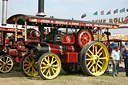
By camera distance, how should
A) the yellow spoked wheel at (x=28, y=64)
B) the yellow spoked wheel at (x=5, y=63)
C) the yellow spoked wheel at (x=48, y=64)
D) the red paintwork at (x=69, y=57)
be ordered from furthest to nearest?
the yellow spoked wheel at (x=5, y=63) < the yellow spoked wheel at (x=28, y=64) < the red paintwork at (x=69, y=57) < the yellow spoked wheel at (x=48, y=64)

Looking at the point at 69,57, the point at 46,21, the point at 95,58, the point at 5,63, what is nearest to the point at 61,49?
the point at 69,57

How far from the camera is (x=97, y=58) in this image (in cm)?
656

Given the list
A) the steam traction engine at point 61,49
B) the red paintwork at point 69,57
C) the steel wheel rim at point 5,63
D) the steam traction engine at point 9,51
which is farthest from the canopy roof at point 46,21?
the steel wheel rim at point 5,63

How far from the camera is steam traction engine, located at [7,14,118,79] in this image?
5832mm

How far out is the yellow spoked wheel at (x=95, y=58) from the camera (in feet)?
20.5

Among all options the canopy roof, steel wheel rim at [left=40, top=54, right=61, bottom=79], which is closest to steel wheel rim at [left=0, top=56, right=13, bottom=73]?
the canopy roof

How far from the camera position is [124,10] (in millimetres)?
26750

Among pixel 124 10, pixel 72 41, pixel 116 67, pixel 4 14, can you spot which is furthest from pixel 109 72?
pixel 124 10

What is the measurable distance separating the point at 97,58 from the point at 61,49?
1.33 metres

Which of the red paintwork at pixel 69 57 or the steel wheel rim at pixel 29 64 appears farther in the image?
the steel wheel rim at pixel 29 64

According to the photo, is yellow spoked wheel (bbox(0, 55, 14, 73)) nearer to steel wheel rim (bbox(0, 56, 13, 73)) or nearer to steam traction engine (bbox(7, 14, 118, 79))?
steel wheel rim (bbox(0, 56, 13, 73))

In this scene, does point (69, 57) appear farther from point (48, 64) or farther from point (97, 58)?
point (97, 58)

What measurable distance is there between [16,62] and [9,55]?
416 mm

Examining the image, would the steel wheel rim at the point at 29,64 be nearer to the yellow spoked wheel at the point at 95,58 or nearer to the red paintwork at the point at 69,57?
the red paintwork at the point at 69,57
